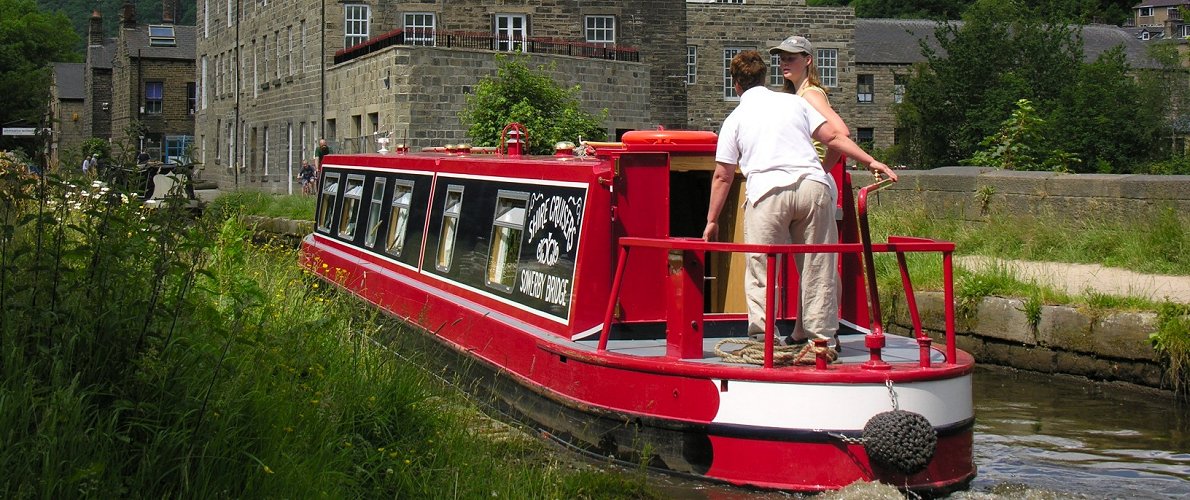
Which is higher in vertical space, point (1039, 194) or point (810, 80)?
point (810, 80)

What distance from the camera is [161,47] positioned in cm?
5625

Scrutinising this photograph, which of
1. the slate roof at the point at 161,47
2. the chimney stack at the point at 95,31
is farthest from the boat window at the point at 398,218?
the chimney stack at the point at 95,31

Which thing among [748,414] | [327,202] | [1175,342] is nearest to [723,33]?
[327,202]

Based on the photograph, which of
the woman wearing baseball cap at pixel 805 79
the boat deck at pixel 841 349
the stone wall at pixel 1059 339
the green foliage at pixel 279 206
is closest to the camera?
the woman wearing baseball cap at pixel 805 79

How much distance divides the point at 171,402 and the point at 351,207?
7249 millimetres

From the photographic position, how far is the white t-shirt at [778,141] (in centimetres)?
605

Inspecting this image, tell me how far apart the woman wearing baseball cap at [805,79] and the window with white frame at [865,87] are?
4052 cm

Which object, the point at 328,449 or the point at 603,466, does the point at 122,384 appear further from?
the point at 603,466

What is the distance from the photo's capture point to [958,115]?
35625 millimetres

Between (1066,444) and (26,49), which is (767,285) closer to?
(1066,444)

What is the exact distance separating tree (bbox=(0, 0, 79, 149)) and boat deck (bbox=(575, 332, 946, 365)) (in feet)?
208

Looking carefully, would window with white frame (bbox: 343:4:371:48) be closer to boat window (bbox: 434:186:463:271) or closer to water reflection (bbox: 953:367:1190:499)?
boat window (bbox: 434:186:463:271)

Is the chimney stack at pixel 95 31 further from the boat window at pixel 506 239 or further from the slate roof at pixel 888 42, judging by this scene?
the boat window at pixel 506 239

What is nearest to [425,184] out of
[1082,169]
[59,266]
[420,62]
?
[59,266]
